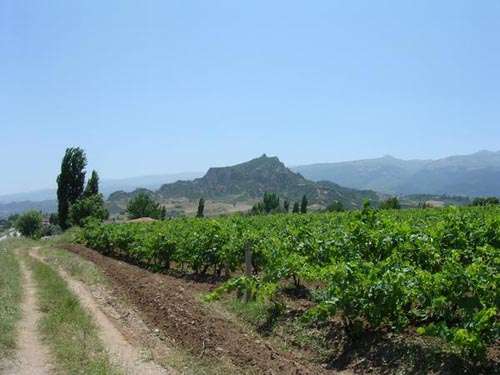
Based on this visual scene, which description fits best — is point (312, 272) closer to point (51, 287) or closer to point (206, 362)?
point (206, 362)

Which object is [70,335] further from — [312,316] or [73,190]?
[73,190]

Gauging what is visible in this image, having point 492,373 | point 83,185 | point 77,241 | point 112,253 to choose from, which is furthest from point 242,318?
point 83,185

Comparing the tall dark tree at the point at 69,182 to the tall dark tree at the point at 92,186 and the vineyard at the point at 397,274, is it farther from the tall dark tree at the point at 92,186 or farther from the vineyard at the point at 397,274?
the vineyard at the point at 397,274

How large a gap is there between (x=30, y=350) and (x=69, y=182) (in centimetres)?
5510

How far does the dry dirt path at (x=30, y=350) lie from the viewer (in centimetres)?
612

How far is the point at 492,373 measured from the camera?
5137 mm

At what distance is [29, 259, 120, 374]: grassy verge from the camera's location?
20.5 ft

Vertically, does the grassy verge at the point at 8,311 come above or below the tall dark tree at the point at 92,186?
below

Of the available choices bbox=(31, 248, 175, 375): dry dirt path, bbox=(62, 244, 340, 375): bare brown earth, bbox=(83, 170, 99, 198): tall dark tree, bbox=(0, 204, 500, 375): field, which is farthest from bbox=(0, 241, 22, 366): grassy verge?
bbox=(83, 170, 99, 198): tall dark tree

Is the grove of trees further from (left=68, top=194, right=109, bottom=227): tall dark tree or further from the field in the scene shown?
the field

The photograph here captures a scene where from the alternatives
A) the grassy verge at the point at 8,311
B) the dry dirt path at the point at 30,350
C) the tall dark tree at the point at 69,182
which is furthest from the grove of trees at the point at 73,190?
the dry dirt path at the point at 30,350

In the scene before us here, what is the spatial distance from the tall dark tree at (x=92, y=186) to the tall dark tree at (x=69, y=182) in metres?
0.73

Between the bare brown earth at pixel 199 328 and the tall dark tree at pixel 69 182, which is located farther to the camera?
the tall dark tree at pixel 69 182

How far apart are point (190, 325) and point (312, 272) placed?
8.02 ft
